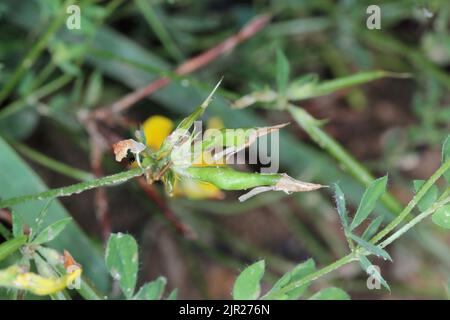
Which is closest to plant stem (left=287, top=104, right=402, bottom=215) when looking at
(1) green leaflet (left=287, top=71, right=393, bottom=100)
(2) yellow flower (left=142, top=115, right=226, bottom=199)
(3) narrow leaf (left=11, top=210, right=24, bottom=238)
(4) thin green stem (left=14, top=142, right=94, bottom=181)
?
(1) green leaflet (left=287, top=71, right=393, bottom=100)

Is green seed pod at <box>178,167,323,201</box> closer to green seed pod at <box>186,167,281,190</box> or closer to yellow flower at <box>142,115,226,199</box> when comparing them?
green seed pod at <box>186,167,281,190</box>

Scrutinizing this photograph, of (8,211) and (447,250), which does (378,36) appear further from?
(8,211)

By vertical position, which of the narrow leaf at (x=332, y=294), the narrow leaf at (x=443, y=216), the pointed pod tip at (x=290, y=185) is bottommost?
the narrow leaf at (x=332, y=294)

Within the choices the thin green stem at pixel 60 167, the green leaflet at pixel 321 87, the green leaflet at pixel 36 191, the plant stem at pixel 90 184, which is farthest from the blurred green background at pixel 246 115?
the plant stem at pixel 90 184

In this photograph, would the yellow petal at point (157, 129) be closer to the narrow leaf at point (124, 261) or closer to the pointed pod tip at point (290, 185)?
the narrow leaf at point (124, 261)

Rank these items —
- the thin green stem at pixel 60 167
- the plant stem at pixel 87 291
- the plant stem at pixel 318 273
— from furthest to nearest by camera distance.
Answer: the thin green stem at pixel 60 167 < the plant stem at pixel 87 291 < the plant stem at pixel 318 273

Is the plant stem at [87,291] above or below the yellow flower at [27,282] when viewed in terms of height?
above

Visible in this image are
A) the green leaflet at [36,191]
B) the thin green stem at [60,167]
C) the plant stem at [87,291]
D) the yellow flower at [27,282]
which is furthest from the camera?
the thin green stem at [60,167]
